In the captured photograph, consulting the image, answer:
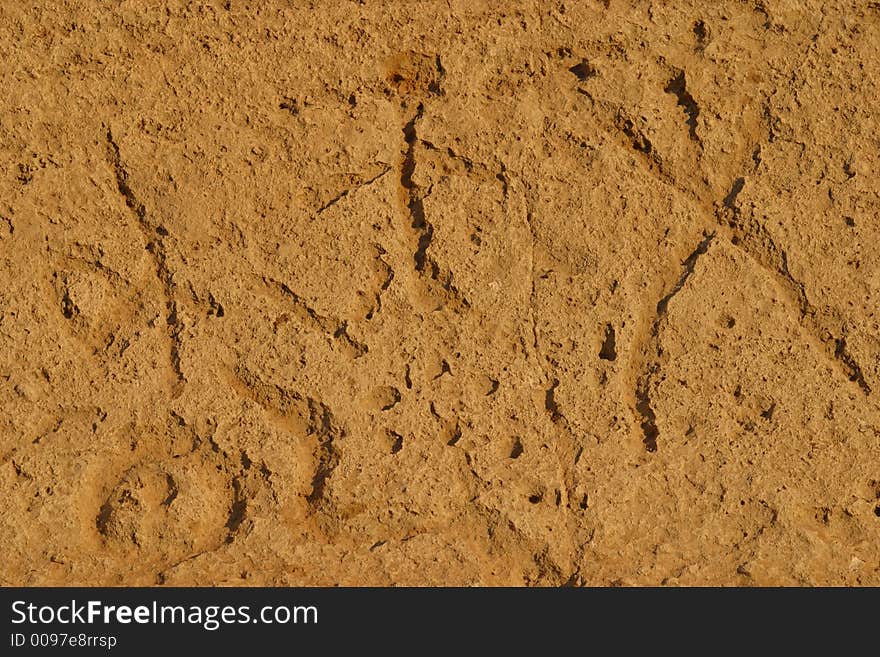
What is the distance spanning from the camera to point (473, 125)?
232cm

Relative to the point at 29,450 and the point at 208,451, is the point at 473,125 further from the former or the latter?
the point at 29,450

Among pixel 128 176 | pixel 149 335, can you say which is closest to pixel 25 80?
pixel 128 176

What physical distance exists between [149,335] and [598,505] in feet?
3.13

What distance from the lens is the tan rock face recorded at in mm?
2104

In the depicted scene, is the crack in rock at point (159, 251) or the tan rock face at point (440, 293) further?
the crack in rock at point (159, 251)

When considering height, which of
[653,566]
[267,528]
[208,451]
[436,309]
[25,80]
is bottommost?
[653,566]

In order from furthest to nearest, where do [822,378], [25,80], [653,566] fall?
[25,80] < [822,378] < [653,566]

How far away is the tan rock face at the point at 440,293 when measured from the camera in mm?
2104

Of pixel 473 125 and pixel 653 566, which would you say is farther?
pixel 473 125

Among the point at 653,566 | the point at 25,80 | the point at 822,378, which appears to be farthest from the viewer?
the point at 25,80

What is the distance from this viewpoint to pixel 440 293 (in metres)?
2.25

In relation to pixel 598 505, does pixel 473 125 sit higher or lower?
higher

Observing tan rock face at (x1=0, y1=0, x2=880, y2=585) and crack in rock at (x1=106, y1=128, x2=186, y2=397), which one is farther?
crack in rock at (x1=106, y1=128, x2=186, y2=397)

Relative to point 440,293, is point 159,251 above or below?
above
